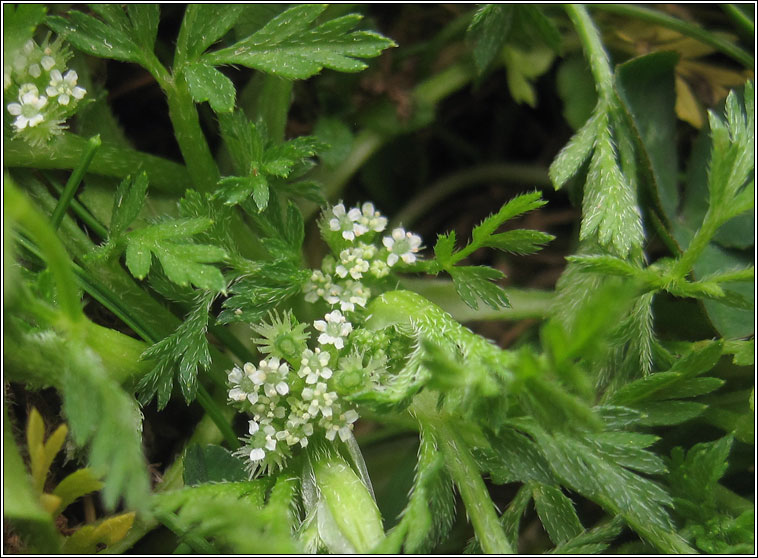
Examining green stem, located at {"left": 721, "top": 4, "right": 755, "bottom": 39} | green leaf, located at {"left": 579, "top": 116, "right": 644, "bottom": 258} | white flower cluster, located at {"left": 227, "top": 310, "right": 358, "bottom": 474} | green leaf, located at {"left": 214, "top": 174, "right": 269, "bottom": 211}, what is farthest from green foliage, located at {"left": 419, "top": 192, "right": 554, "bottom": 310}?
green stem, located at {"left": 721, "top": 4, "right": 755, "bottom": 39}

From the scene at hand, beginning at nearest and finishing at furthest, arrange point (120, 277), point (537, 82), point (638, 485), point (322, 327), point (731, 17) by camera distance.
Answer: point (638, 485) → point (322, 327) → point (120, 277) → point (731, 17) → point (537, 82)

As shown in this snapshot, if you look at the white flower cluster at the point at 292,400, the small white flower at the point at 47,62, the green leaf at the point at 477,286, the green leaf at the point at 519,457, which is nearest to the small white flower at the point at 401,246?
the green leaf at the point at 477,286

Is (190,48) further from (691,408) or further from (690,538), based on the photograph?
(690,538)

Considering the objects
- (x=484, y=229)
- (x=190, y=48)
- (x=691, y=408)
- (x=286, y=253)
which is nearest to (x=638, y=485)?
(x=691, y=408)

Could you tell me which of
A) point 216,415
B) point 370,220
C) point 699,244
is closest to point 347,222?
point 370,220

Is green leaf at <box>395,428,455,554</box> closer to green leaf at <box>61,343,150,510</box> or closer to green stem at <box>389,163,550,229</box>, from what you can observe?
green leaf at <box>61,343,150,510</box>

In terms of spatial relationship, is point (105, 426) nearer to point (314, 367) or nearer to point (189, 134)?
point (314, 367)
